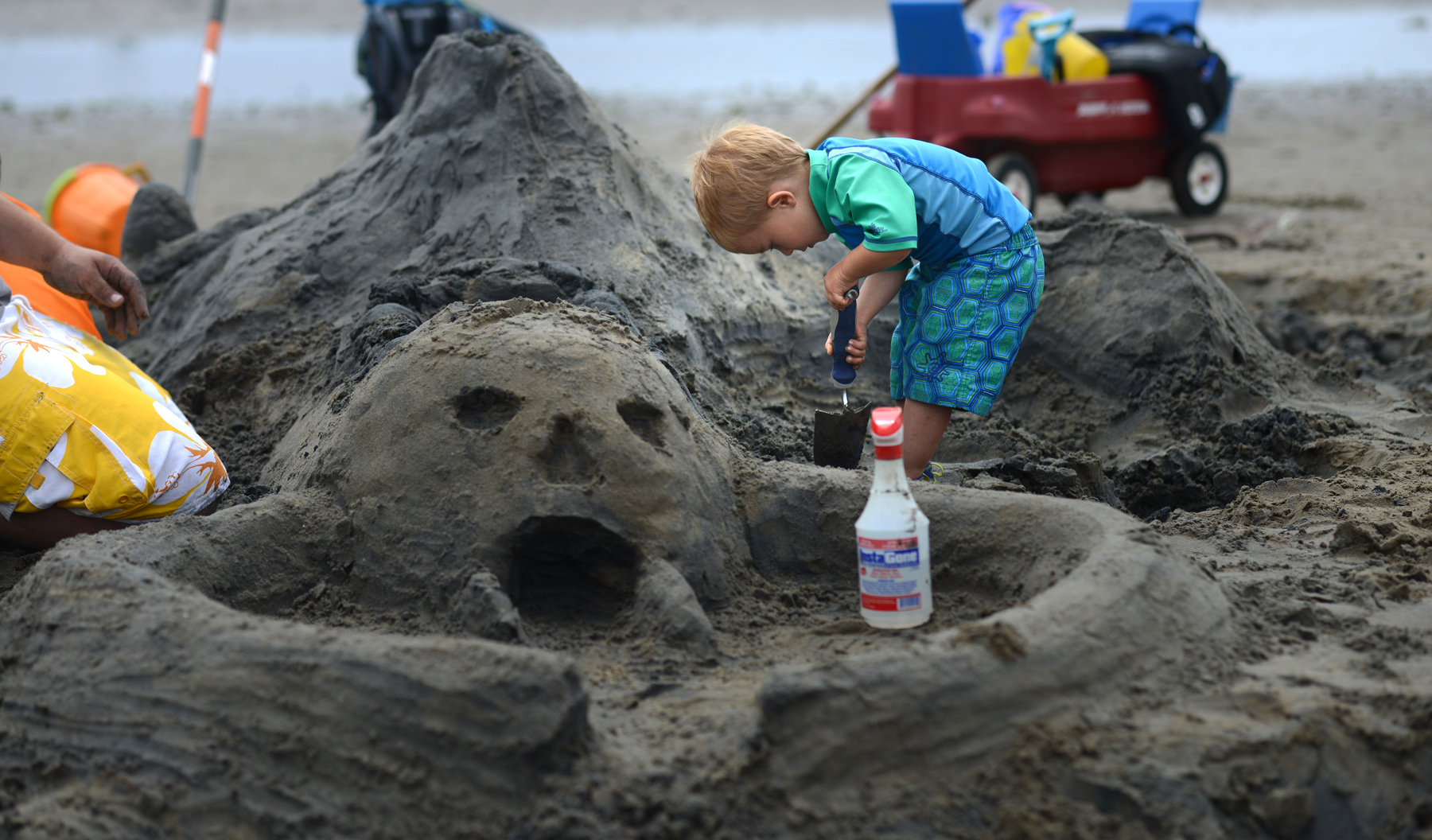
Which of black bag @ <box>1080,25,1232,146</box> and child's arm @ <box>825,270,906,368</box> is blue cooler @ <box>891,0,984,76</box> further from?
child's arm @ <box>825,270,906,368</box>

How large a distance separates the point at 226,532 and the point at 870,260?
1.58m

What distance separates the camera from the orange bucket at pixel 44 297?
3664 mm

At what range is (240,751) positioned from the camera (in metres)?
1.93

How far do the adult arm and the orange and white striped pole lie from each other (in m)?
3.87

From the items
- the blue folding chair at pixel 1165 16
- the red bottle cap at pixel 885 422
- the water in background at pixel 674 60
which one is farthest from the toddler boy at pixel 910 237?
the water in background at pixel 674 60

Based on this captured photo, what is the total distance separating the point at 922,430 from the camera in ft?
10.7

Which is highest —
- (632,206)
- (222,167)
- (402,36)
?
(402,36)

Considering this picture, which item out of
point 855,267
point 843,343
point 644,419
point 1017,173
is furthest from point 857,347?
point 1017,173

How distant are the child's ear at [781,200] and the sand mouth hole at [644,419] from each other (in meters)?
0.63

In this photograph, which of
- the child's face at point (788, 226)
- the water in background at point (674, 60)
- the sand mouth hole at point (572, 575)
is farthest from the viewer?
the water in background at point (674, 60)

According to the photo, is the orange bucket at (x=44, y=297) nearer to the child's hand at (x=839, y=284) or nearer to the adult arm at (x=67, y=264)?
the adult arm at (x=67, y=264)

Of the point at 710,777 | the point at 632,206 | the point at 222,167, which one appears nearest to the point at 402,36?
the point at 632,206

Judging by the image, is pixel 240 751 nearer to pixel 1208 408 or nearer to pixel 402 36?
pixel 1208 408

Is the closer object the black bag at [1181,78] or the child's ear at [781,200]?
the child's ear at [781,200]
